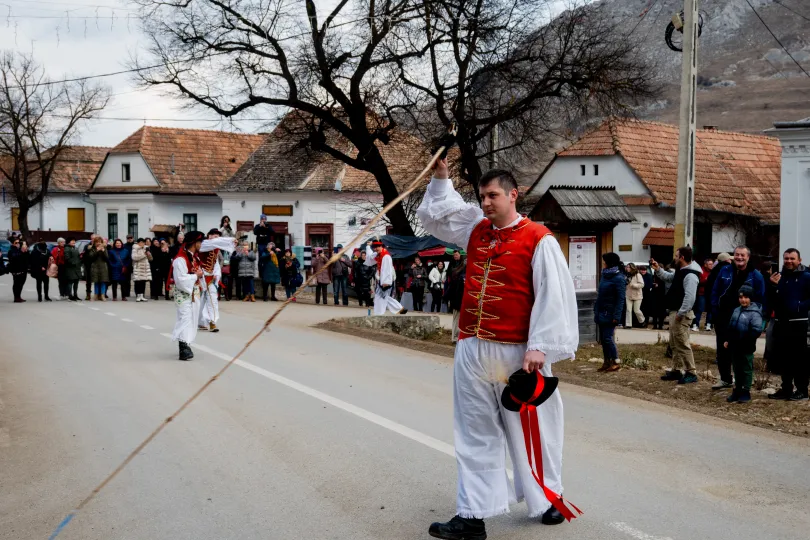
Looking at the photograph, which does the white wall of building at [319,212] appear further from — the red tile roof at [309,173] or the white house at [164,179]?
the white house at [164,179]

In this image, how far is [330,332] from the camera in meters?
19.1

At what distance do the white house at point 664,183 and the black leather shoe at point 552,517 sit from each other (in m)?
34.1

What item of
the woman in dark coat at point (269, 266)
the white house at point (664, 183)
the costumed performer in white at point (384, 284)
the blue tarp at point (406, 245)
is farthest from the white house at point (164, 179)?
the costumed performer in white at point (384, 284)

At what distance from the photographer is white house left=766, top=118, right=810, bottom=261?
26.3 meters

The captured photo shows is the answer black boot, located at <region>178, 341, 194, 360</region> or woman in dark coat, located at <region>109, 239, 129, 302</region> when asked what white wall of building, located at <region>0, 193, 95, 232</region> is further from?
black boot, located at <region>178, 341, 194, 360</region>

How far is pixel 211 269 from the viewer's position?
15.5m

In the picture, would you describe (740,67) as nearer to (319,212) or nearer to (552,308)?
(319,212)

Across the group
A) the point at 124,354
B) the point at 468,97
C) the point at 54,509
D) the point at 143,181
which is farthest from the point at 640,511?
the point at 143,181

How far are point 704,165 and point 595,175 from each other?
215 inches

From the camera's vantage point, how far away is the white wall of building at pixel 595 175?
4262 cm

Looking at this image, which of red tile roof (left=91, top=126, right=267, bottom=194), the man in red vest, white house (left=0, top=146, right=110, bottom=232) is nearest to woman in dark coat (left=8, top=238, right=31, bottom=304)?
the man in red vest

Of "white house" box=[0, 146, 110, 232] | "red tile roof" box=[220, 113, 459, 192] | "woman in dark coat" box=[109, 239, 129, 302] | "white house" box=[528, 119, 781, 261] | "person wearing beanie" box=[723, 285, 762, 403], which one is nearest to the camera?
"person wearing beanie" box=[723, 285, 762, 403]

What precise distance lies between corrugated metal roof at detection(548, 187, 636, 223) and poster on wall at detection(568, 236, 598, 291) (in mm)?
435

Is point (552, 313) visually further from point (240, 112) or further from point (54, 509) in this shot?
point (240, 112)
